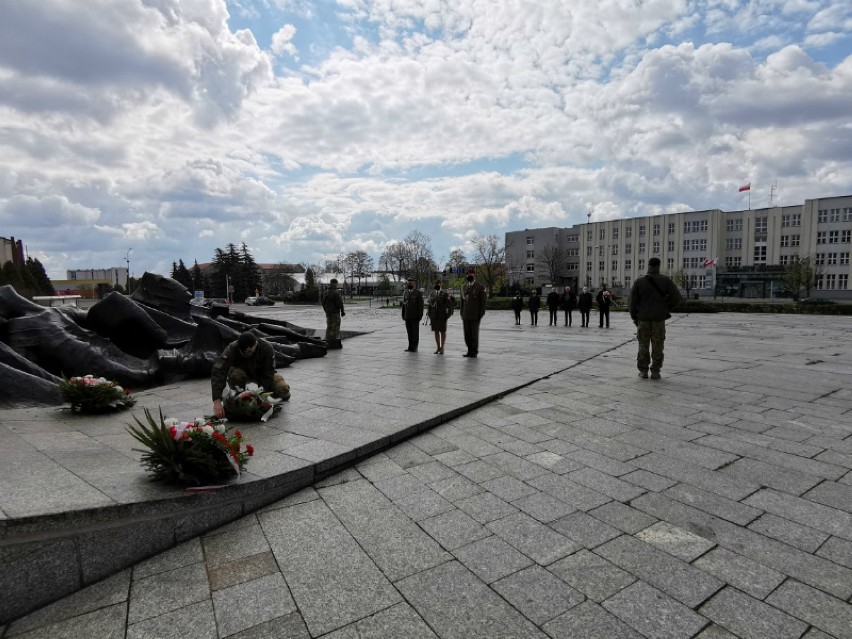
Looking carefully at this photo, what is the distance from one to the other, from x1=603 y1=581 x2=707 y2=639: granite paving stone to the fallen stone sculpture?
265 inches

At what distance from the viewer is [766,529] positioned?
126 inches

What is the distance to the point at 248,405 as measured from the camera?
5285 mm

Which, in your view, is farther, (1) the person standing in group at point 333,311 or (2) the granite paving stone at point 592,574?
(1) the person standing in group at point 333,311

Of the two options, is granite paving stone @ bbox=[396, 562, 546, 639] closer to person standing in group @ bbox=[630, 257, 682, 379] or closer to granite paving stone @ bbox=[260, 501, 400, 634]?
granite paving stone @ bbox=[260, 501, 400, 634]

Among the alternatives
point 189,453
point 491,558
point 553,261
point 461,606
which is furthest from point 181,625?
point 553,261

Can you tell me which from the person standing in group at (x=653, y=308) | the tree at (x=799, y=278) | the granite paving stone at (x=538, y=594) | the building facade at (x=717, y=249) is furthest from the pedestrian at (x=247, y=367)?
the tree at (x=799, y=278)

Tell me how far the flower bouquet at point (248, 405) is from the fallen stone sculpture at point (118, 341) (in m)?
2.59

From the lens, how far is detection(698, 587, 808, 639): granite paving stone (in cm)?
228

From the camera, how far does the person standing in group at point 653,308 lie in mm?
7770

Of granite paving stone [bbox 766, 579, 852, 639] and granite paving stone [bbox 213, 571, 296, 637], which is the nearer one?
granite paving stone [bbox 766, 579, 852, 639]

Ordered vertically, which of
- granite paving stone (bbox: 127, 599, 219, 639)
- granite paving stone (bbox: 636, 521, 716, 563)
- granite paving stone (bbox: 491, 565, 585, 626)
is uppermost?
granite paving stone (bbox: 636, 521, 716, 563)

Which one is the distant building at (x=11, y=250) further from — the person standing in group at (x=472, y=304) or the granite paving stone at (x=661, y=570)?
the granite paving stone at (x=661, y=570)

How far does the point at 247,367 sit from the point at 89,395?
178 centimetres

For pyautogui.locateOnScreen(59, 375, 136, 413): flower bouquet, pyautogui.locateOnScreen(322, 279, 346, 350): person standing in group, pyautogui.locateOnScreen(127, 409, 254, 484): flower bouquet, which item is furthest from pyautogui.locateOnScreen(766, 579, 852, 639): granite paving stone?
pyautogui.locateOnScreen(322, 279, 346, 350): person standing in group
